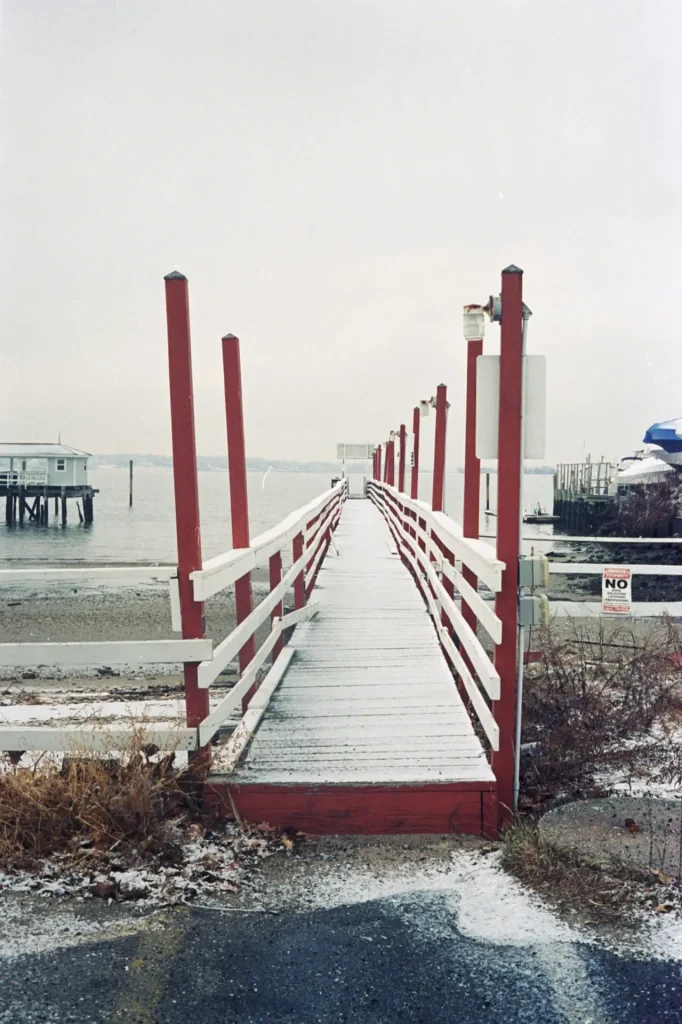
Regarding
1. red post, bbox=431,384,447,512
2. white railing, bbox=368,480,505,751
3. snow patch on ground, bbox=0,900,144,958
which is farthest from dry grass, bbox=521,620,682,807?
red post, bbox=431,384,447,512

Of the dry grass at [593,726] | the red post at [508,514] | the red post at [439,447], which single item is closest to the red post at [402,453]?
the red post at [439,447]

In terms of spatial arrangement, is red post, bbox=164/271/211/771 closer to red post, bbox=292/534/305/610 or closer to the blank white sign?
the blank white sign

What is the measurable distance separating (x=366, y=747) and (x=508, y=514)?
64.0 inches

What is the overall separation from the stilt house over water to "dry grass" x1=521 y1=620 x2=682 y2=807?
6637cm

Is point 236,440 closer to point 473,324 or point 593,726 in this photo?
point 473,324

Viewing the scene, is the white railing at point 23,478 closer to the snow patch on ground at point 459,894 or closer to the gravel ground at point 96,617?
the gravel ground at point 96,617

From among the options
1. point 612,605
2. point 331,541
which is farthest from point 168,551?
point 612,605

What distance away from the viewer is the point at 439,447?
1135 centimetres

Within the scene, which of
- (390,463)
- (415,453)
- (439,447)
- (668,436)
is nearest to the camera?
(439,447)

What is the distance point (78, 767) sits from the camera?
14.5ft

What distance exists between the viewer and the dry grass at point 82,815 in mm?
4055

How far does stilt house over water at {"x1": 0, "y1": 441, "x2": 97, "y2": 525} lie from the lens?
70500 millimetres

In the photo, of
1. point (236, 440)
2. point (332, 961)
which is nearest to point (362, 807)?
point (332, 961)

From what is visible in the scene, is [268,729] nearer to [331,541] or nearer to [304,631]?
[304,631]
